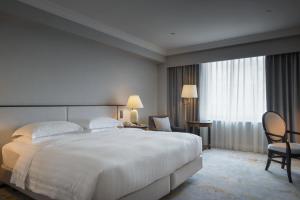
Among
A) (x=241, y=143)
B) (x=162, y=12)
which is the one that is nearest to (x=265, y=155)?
(x=241, y=143)

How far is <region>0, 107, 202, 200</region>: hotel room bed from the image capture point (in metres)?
1.80

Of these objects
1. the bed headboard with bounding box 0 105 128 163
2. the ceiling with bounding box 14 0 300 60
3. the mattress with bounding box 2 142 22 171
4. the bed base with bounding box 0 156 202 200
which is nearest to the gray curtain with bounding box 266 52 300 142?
the ceiling with bounding box 14 0 300 60

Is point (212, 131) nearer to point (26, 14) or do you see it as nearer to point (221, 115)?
point (221, 115)

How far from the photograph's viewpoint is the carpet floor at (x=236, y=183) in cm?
269

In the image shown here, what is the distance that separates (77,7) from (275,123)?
3917 millimetres

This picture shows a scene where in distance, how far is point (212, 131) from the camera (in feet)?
18.4

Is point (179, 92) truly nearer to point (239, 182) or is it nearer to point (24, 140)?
point (239, 182)

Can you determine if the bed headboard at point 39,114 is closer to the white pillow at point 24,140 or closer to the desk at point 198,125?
the white pillow at point 24,140

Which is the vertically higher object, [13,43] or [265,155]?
[13,43]

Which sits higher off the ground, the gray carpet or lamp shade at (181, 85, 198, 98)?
lamp shade at (181, 85, 198, 98)

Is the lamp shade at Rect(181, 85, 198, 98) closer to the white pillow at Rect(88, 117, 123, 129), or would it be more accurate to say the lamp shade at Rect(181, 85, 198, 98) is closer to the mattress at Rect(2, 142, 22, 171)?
the white pillow at Rect(88, 117, 123, 129)

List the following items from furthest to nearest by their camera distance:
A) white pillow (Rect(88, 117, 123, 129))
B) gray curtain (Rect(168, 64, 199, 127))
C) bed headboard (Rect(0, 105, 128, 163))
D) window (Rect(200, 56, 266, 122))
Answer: gray curtain (Rect(168, 64, 199, 127)) < window (Rect(200, 56, 266, 122)) < white pillow (Rect(88, 117, 123, 129)) < bed headboard (Rect(0, 105, 128, 163))

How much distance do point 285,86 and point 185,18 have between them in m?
2.64

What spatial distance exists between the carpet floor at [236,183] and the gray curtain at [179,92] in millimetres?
1814
